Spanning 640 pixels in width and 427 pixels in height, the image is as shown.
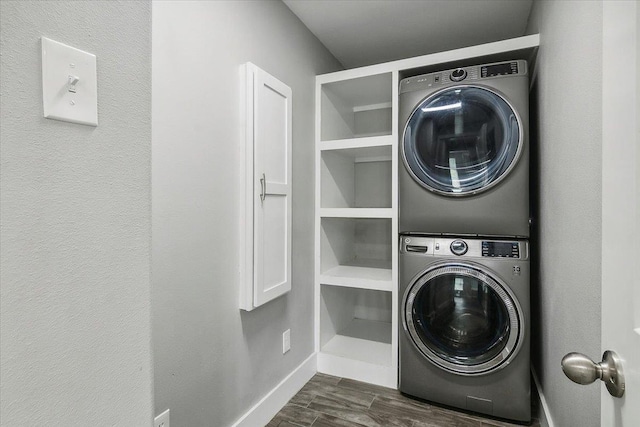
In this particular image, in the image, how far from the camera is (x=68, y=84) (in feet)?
1.77

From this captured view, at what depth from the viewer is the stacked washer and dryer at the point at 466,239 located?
1.82 m

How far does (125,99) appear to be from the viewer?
0.63 metres

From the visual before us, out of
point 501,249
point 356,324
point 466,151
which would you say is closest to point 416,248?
point 501,249

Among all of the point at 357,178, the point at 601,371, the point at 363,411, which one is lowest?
the point at 363,411

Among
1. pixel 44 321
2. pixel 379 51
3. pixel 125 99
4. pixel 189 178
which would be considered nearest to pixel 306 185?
pixel 189 178

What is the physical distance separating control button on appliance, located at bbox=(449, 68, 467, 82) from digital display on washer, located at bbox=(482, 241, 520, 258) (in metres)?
0.95

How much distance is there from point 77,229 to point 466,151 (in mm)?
1913

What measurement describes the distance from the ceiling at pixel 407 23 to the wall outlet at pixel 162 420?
7.24 feet

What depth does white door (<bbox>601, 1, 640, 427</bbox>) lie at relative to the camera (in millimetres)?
470

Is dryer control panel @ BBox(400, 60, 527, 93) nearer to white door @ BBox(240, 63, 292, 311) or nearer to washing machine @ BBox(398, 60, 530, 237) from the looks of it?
washing machine @ BBox(398, 60, 530, 237)

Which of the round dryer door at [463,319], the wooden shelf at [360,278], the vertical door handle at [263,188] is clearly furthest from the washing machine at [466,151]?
the vertical door handle at [263,188]

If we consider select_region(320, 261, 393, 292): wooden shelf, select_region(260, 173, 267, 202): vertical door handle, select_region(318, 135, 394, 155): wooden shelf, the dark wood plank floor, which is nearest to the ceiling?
select_region(318, 135, 394, 155): wooden shelf

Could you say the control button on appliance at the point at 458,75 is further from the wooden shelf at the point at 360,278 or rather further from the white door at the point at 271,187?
the wooden shelf at the point at 360,278

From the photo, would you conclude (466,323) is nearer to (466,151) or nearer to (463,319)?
(463,319)
